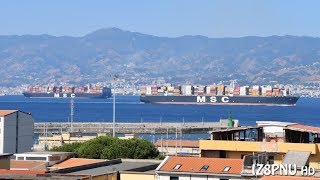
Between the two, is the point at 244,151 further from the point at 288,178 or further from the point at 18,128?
the point at 18,128

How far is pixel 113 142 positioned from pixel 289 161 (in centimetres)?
2649

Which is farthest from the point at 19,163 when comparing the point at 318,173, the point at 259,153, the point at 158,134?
the point at 158,134

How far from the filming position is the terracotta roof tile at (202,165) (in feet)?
75.3

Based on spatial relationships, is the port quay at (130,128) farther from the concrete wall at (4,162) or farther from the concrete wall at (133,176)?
the concrete wall at (133,176)

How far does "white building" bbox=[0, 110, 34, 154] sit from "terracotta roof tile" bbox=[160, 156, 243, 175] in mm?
33027

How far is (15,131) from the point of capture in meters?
57.8

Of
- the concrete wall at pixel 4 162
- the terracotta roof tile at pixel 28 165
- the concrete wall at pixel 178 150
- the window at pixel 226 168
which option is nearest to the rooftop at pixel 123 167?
the concrete wall at pixel 4 162

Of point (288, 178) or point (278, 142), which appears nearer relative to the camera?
point (288, 178)

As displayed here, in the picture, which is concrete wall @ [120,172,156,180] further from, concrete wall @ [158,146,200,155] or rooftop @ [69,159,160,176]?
concrete wall @ [158,146,200,155]

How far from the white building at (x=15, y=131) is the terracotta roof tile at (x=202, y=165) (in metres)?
33.0

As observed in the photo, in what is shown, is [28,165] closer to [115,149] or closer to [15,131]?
[115,149]

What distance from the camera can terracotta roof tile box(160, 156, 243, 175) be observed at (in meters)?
22.9

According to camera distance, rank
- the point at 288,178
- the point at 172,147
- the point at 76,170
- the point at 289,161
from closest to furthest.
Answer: the point at 288,178, the point at 289,161, the point at 76,170, the point at 172,147

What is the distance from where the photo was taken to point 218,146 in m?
26.1
